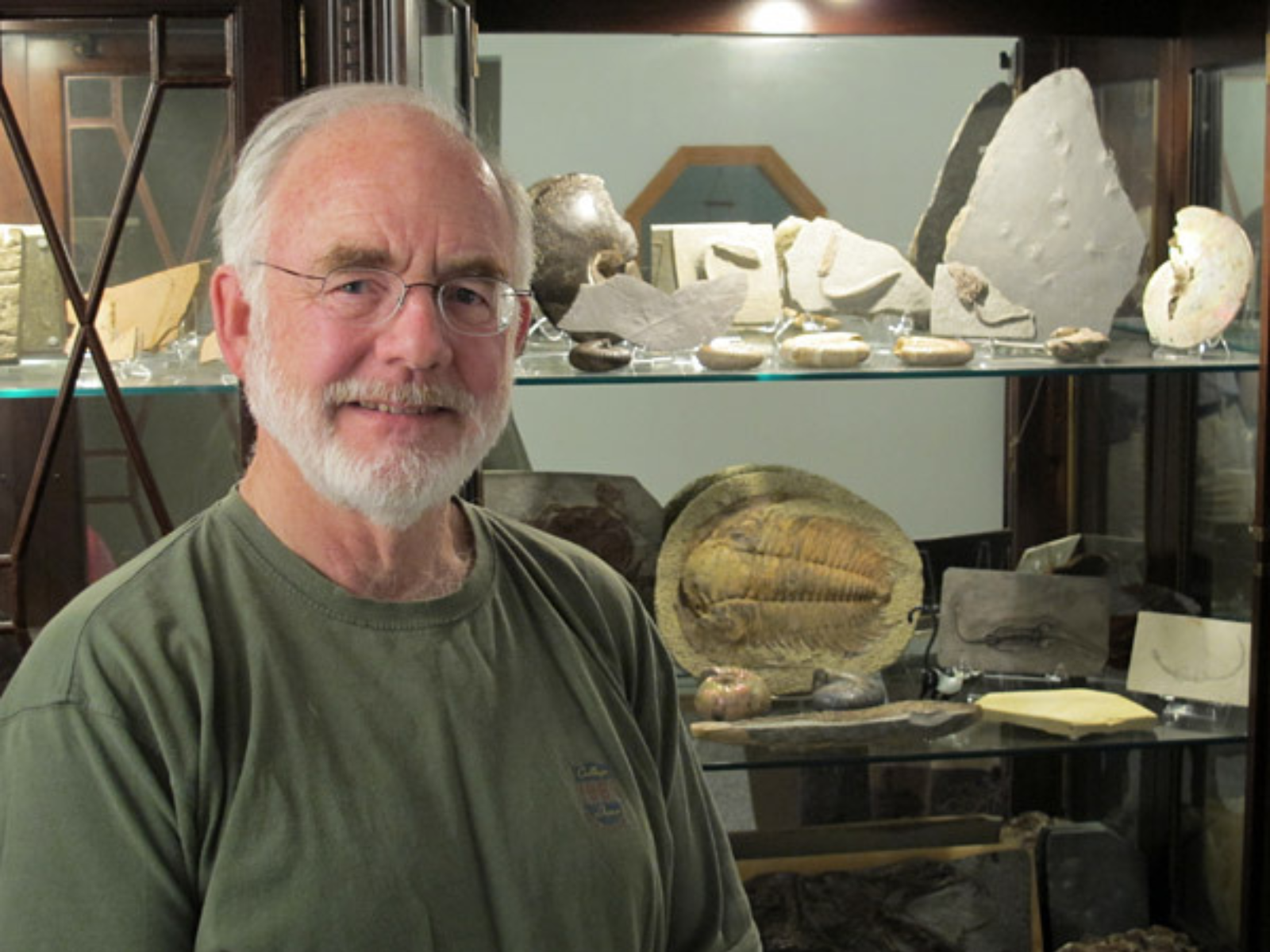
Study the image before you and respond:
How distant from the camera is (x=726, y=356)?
2.31 m

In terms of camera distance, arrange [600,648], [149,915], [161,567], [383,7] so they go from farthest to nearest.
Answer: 1. [383,7]
2. [600,648]
3. [161,567]
4. [149,915]

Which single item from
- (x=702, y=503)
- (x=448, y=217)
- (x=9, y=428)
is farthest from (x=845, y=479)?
Result: (x=448, y=217)

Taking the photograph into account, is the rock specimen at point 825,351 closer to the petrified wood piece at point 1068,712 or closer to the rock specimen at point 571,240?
the rock specimen at point 571,240

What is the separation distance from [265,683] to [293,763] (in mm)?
57

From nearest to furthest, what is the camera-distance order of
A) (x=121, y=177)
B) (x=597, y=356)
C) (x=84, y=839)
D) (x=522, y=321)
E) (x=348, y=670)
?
(x=84, y=839)
(x=348, y=670)
(x=522, y=321)
(x=121, y=177)
(x=597, y=356)

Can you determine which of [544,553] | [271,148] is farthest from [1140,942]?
[271,148]

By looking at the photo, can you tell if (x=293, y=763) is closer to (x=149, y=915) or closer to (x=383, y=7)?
(x=149, y=915)

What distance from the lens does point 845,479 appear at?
2467 millimetres

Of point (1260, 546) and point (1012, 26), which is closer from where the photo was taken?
point (1260, 546)

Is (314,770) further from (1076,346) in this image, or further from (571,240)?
(1076,346)

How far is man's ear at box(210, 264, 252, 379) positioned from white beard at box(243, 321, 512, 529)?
32 millimetres

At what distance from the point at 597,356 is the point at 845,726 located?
58 centimetres

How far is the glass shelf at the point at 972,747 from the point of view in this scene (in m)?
2.30

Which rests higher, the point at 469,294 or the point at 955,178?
the point at 955,178
